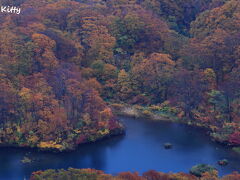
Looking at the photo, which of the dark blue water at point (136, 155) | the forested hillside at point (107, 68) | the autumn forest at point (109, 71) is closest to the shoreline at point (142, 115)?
the autumn forest at point (109, 71)

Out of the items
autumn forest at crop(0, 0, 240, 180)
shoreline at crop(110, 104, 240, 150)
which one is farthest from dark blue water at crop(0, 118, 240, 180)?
shoreline at crop(110, 104, 240, 150)

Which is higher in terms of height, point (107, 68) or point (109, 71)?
point (107, 68)

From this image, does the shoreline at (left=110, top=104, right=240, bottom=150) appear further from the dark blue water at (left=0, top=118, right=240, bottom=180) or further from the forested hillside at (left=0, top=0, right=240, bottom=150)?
the dark blue water at (left=0, top=118, right=240, bottom=180)

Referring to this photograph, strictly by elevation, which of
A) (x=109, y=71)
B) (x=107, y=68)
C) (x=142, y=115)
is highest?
(x=107, y=68)

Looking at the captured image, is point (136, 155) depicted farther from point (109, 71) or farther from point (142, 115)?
point (109, 71)

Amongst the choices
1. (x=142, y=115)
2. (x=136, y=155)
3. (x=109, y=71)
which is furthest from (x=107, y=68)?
(x=136, y=155)

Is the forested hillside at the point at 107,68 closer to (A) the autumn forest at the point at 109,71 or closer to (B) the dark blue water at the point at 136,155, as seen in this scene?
(A) the autumn forest at the point at 109,71

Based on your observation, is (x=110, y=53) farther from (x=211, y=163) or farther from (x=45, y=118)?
(x=211, y=163)
